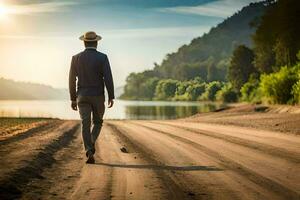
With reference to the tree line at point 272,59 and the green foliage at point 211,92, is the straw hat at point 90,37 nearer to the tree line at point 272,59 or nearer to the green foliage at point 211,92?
the tree line at point 272,59

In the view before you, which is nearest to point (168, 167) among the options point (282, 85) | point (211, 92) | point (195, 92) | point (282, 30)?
point (282, 85)

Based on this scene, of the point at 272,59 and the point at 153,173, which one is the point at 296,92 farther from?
the point at 272,59

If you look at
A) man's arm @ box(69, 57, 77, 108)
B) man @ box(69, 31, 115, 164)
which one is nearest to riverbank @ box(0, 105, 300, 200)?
man @ box(69, 31, 115, 164)

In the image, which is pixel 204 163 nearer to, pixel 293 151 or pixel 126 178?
pixel 126 178

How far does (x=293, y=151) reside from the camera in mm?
11859

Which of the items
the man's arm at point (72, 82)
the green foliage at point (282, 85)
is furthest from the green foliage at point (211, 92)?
the man's arm at point (72, 82)

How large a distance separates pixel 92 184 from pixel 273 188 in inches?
104

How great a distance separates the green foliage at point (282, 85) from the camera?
136ft

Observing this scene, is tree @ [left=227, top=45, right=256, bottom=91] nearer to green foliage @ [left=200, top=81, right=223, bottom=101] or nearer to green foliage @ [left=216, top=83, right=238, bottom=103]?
green foliage @ [left=216, top=83, right=238, bottom=103]

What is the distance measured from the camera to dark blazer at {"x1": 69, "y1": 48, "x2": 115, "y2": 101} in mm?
10359

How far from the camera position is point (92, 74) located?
10.4m

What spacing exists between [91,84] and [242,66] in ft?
305

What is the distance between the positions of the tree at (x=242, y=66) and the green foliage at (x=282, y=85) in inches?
2188

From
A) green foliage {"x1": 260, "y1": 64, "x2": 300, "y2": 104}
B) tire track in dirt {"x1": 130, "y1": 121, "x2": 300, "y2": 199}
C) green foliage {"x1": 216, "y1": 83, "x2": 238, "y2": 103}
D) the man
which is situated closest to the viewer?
tire track in dirt {"x1": 130, "y1": 121, "x2": 300, "y2": 199}
